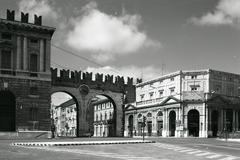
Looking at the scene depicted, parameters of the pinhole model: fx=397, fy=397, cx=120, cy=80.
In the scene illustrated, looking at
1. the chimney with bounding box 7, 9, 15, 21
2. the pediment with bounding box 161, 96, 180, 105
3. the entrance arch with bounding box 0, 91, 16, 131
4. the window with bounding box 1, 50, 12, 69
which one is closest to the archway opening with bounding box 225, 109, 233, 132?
the pediment with bounding box 161, 96, 180, 105

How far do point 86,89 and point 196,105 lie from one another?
21077mm

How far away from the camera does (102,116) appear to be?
11469 centimetres

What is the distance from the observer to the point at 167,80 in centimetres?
8331

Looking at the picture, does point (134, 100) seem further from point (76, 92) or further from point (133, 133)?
point (76, 92)

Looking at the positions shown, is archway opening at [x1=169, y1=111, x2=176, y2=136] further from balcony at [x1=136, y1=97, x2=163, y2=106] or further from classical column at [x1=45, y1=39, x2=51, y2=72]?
classical column at [x1=45, y1=39, x2=51, y2=72]

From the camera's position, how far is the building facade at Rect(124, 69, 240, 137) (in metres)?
74.4

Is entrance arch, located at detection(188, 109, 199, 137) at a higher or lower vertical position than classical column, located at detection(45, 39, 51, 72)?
lower

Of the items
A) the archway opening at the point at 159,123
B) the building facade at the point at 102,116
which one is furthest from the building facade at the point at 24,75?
the building facade at the point at 102,116

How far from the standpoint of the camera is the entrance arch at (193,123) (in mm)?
75000

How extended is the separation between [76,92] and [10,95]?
54.4 feet

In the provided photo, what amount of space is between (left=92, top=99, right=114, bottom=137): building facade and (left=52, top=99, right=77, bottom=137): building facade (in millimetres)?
9507

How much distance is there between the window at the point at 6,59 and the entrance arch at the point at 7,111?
3977 mm

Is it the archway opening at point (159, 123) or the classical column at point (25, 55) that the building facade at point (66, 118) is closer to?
the archway opening at point (159, 123)

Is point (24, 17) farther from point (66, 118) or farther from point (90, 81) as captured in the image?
point (66, 118)
